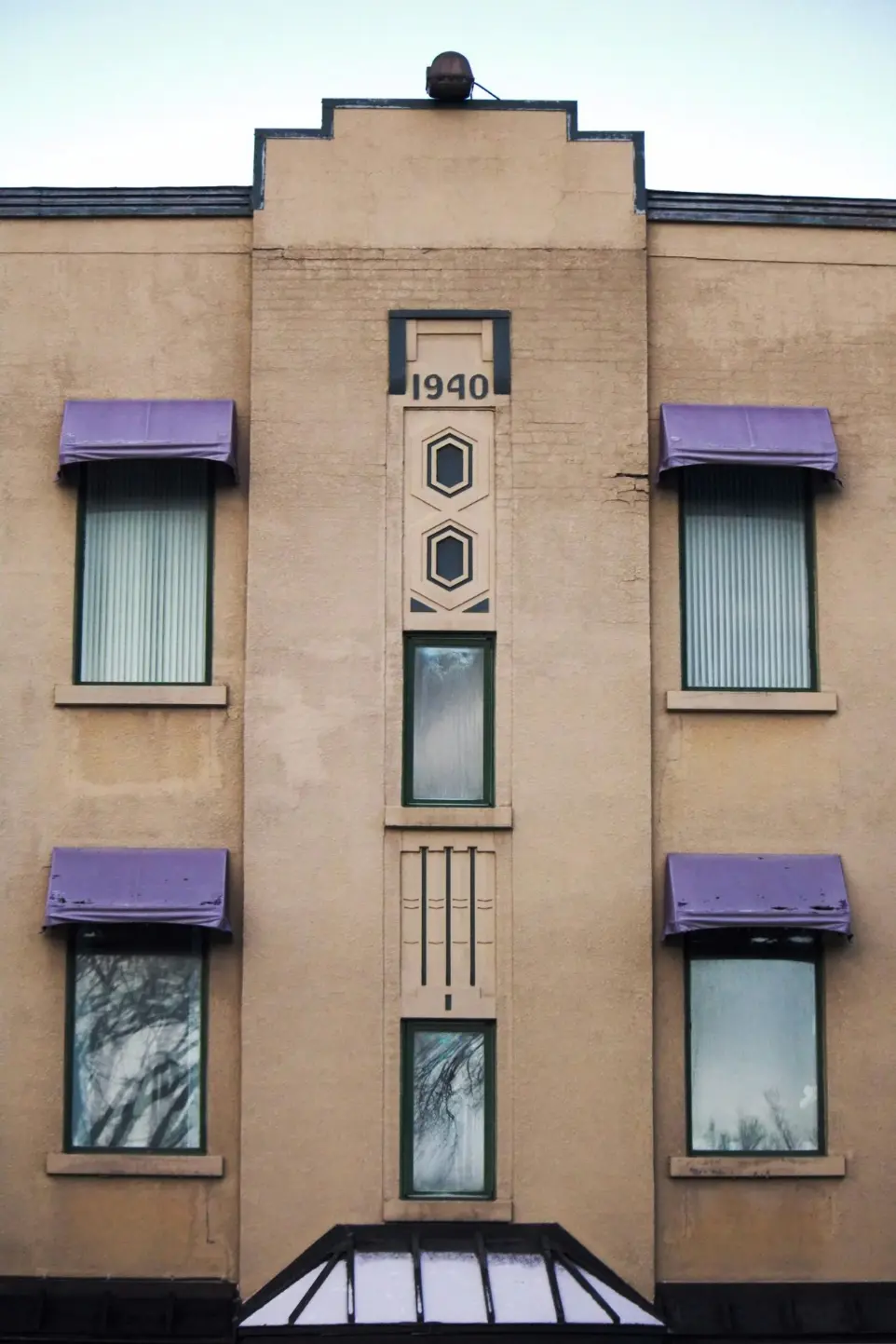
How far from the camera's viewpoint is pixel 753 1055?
1227 cm

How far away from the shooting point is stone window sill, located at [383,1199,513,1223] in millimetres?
11680

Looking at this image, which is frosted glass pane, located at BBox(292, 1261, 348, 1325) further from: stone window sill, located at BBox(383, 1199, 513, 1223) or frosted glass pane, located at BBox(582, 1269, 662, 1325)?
frosted glass pane, located at BBox(582, 1269, 662, 1325)

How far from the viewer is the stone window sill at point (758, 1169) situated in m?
11.9

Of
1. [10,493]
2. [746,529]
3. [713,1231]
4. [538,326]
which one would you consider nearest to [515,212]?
[538,326]

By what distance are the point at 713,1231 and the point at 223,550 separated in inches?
Answer: 252

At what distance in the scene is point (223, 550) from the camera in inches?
496

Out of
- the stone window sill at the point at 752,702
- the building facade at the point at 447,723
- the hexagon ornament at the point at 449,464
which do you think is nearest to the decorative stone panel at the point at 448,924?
the building facade at the point at 447,723

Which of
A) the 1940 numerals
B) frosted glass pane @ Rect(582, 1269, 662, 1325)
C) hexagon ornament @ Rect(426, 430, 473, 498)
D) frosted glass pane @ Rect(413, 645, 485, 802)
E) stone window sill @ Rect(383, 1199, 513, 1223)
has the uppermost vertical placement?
the 1940 numerals

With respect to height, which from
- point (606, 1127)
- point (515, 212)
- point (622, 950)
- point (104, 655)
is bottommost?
point (606, 1127)

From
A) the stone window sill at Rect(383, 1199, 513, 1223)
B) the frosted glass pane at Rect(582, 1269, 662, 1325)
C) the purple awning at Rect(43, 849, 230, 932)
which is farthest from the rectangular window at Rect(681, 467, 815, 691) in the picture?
the frosted glass pane at Rect(582, 1269, 662, 1325)

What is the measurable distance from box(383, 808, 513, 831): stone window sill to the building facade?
0.05 metres

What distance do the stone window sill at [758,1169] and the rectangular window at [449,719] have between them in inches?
122

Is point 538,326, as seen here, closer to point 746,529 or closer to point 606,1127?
point 746,529

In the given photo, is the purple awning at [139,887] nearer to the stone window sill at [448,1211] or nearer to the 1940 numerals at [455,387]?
the stone window sill at [448,1211]
